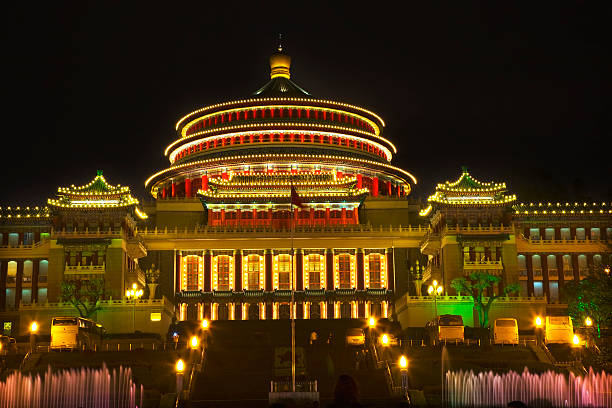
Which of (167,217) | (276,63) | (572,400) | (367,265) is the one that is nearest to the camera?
(572,400)

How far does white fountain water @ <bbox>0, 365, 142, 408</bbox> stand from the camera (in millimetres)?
49156

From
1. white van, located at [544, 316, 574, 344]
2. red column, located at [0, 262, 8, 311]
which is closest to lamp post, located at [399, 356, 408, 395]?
white van, located at [544, 316, 574, 344]

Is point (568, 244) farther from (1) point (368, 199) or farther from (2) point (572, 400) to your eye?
(2) point (572, 400)

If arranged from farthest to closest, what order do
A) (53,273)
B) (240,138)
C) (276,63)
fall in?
(276,63)
(240,138)
(53,273)

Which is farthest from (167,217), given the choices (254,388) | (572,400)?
(572,400)

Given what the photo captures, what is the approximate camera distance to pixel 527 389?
50.6m

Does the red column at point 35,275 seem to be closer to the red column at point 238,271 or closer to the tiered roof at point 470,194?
the red column at point 238,271

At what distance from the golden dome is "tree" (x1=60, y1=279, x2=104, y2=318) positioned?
44.0 meters

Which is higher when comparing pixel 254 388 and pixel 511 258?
pixel 511 258

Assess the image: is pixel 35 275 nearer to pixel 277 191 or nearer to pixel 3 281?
pixel 3 281

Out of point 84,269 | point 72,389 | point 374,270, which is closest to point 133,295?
point 84,269

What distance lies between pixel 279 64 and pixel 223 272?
3670 centimetres

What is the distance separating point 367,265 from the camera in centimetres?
8812

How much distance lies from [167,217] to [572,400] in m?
53.3
